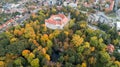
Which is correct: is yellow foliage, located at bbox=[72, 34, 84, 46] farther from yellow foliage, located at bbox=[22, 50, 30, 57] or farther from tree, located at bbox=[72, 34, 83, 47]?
yellow foliage, located at bbox=[22, 50, 30, 57]

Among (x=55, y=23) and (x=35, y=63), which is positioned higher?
(x=55, y=23)

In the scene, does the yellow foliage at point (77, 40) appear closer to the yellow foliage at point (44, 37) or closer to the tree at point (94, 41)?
the tree at point (94, 41)

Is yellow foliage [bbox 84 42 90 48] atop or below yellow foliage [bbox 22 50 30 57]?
below

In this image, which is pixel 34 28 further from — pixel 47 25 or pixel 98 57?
pixel 98 57

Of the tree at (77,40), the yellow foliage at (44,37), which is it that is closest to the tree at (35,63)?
the yellow foliage at (44,37)

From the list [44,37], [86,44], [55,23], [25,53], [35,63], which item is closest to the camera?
[35,63]

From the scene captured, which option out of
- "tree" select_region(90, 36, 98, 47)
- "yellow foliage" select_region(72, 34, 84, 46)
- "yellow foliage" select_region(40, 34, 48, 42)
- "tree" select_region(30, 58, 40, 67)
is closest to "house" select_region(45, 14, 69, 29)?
"yellow foliage" select_region(40, 34, 48, 42)

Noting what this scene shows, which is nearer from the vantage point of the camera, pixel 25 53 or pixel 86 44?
pixel 25 53

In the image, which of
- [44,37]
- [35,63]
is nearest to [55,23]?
[44,37]

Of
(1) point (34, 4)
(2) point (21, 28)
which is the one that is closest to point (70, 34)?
(2) point (21, 28)

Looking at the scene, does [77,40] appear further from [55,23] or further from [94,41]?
[55,23]

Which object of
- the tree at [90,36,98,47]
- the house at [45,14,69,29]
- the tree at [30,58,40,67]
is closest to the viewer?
the tree at [30,58,40,67]

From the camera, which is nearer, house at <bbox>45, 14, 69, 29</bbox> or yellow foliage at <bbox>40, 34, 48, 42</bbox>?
yellow foliage at <bbox>40, 34, 48, 42</bbox>
